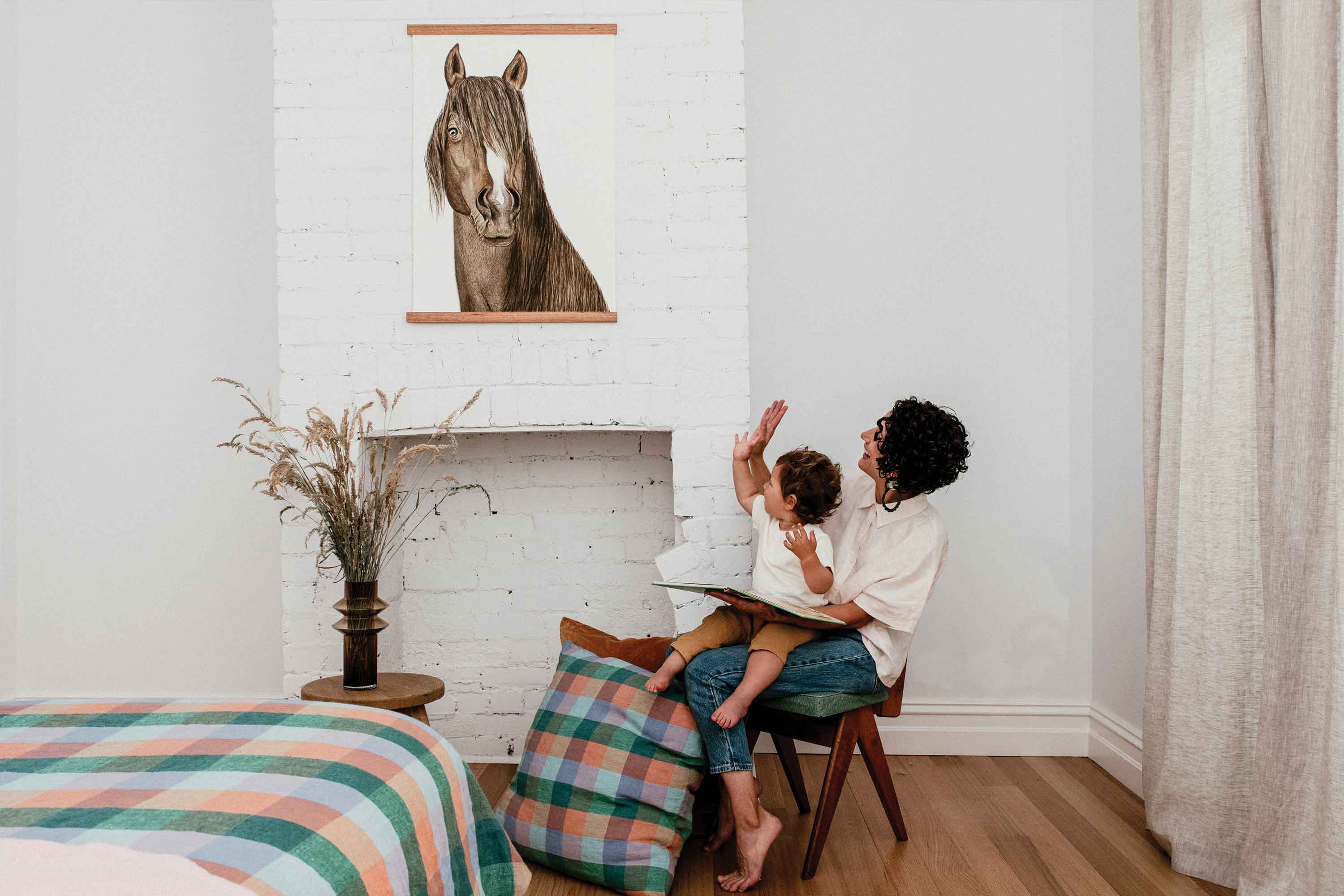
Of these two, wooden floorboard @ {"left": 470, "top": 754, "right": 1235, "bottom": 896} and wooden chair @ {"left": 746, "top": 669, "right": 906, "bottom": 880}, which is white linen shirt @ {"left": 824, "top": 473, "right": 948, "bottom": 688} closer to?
wooden chair @ {"left": 746, "top": 669, "right": 906, "bottom": 880}

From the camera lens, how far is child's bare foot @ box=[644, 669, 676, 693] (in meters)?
2.12

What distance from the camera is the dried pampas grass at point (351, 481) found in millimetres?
2252

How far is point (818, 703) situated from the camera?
2.12 meters

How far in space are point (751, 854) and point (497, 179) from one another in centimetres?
188

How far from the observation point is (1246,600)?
1.94 m

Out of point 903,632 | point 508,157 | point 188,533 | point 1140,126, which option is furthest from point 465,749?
point 1140,126

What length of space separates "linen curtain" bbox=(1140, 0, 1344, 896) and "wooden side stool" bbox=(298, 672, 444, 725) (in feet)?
5.77

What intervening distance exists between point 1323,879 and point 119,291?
3.59m

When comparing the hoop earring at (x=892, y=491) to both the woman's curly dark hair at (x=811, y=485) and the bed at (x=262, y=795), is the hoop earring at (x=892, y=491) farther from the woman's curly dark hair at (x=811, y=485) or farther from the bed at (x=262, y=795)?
the bed at (x=262, y=795)

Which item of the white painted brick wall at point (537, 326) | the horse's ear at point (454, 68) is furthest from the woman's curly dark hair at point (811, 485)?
the horse's ear at point (454, 68)

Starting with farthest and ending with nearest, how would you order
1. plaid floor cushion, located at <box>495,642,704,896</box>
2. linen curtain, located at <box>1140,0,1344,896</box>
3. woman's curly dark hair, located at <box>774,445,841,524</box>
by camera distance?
woman's curly dark hair, located at <box>774,445,841,524</box> < plaid floor cushion, located at <box>495,642,704,896</box> < linen curtain, located at <box>1140,0,1344,896</box>

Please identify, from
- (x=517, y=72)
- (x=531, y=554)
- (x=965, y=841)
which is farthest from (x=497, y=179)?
(x=965, y=841)

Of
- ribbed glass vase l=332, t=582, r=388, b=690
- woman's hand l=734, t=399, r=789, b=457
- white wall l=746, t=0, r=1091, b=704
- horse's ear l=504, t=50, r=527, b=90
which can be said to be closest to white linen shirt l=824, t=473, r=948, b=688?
woman's hand l=734, t=399, r=789, b=457

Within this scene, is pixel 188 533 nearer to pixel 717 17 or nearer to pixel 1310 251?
pixel 717 17
